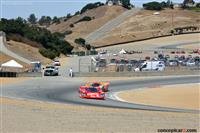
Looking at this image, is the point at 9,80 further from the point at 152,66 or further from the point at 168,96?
the point at 152,66

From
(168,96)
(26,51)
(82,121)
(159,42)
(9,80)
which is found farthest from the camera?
(159,42)

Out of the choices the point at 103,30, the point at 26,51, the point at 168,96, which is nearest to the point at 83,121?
the point at 168,96

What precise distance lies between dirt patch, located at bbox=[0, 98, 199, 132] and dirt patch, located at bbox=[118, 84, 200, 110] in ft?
34.2

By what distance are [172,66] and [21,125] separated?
50.9 m

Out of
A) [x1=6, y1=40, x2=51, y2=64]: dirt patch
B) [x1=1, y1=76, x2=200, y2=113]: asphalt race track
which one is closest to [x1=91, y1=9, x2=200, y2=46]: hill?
[x1=6, y1=40, x2=51, y2=64]: dirt patch

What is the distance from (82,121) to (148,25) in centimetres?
15818

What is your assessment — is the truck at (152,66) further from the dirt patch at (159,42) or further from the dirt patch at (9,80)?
the dirt patch at (159,42)

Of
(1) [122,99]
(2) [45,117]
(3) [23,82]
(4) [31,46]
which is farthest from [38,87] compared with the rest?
(4) [31,46]

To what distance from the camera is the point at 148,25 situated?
594 ft

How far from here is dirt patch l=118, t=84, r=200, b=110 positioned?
40109mm

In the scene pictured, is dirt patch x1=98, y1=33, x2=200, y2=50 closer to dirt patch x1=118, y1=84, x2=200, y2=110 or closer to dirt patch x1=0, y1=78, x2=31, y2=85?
dirt patch x1=0, y1=78, x2=31, y2=85

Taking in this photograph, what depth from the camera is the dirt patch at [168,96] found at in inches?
1579

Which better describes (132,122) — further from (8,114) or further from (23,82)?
(23,82)

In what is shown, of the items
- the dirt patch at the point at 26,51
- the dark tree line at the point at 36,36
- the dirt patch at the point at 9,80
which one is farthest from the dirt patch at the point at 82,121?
the dark tree line at the point at 36,36
